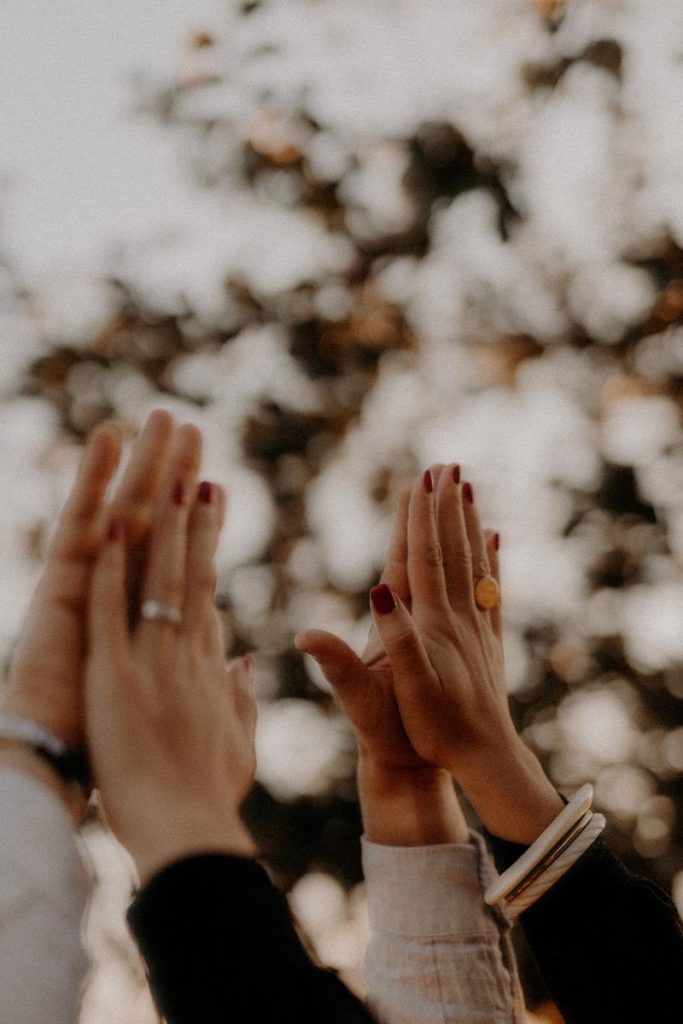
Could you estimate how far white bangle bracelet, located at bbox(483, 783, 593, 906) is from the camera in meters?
1.33

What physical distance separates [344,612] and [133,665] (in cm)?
351

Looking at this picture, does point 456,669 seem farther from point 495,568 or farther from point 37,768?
point 37,768

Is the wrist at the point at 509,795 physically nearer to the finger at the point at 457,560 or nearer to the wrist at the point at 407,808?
the wrist at the point at 407,808

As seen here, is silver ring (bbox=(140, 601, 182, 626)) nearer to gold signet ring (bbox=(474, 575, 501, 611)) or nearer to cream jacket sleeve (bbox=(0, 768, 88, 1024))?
cream jacket sleeve (bbox=(0, 768, 88, 1024))

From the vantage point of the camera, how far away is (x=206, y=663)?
1239 mm

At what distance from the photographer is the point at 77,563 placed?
1.29 metres

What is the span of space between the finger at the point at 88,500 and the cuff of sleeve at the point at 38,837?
331mm

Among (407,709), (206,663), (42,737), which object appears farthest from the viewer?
(407,709)

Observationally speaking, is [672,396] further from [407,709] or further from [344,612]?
[407,709]

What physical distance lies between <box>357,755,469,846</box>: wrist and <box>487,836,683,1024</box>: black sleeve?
0.70ft

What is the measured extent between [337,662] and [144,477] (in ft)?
1.37

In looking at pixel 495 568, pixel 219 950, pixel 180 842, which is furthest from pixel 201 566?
pixel 495 568

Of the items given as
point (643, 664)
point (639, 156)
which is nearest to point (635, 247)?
point (639, 156)

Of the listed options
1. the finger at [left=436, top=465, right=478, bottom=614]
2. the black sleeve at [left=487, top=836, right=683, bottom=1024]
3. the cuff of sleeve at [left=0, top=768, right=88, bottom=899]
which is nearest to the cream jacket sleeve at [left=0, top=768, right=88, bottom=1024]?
the cuff of sleeve at [left=0, top=768, right=88, bottom=899]
